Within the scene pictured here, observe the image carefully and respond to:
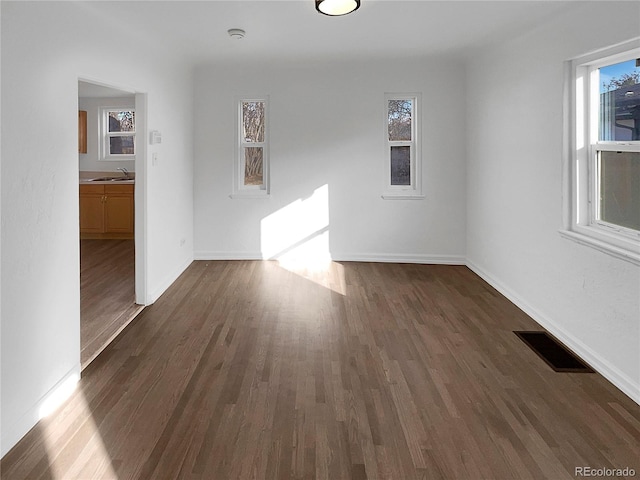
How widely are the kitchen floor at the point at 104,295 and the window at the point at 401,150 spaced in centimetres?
342

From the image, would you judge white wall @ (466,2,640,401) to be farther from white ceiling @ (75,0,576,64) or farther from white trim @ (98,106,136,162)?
white trim @ (98,106,136,162)

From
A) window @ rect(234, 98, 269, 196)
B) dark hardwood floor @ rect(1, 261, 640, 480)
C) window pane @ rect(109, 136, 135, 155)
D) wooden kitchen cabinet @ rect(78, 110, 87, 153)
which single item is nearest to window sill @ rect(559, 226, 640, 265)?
dark hardwood floor @ rect(1, 261, 640, 480)

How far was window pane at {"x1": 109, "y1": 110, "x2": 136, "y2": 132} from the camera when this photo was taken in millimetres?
8469

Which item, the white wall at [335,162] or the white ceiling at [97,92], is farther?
the white ceiling at [97,92]

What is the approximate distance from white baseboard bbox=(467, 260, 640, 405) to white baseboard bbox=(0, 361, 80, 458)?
3261 millimetres

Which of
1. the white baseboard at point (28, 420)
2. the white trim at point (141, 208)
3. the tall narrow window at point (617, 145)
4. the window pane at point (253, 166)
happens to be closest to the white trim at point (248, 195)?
the window pane at point (253, 166)

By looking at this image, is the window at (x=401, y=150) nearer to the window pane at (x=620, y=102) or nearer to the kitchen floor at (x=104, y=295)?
the window pane at (x=620, y=102)

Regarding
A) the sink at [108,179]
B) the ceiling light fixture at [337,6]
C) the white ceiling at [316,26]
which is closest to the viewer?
the ceiling light fixture at [337,6]

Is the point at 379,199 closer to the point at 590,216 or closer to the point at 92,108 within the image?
the point at 590,216

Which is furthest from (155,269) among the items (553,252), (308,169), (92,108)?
(92,108)

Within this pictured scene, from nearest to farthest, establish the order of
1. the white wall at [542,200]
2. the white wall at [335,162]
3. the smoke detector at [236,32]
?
the white wall at [542,200], the smoke detector at [236,32], the white wall at [335,162]

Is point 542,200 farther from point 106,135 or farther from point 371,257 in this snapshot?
point 106,135

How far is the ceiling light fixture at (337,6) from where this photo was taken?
3.19m

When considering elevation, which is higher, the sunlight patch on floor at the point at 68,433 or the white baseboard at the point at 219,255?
the white baseboard at the point at 219,255
